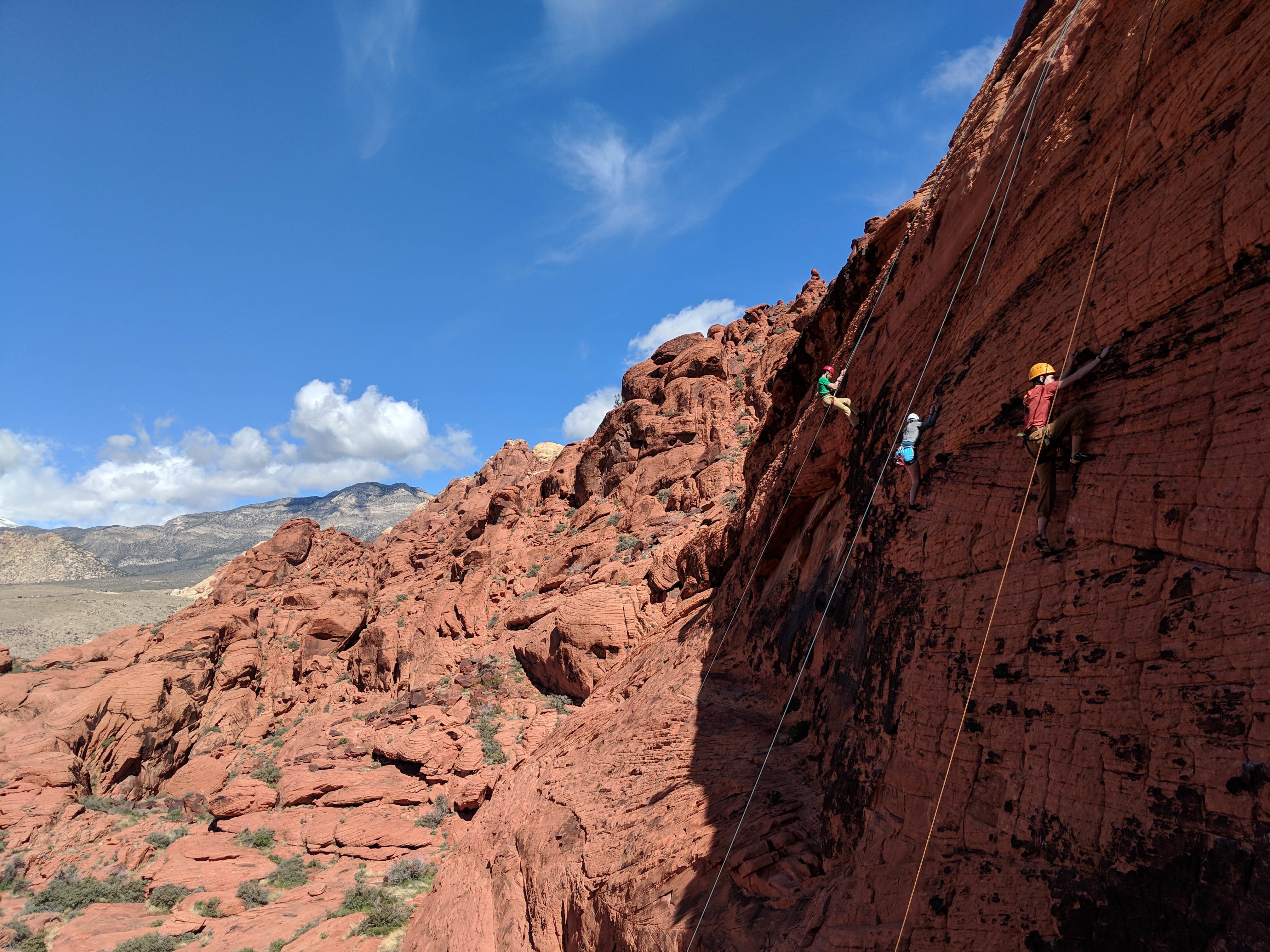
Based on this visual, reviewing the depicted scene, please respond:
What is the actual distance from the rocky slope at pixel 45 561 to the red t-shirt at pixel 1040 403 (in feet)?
522

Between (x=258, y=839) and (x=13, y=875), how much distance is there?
524cm

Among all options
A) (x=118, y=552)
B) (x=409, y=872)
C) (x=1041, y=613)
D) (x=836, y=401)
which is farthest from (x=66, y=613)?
(x=118, y=552)

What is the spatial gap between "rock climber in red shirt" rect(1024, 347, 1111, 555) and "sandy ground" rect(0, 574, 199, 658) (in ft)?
233

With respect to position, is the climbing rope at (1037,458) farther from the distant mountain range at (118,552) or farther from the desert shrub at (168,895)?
the distant mountain range at (118,552)

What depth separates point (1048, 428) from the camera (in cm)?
472

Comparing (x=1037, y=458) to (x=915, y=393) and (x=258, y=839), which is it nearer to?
(x=915, y=393)

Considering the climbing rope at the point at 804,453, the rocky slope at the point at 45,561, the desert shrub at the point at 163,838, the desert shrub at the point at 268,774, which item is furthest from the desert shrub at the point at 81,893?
the rocky slope at the point at 45,561

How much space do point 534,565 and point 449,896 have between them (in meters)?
20.8

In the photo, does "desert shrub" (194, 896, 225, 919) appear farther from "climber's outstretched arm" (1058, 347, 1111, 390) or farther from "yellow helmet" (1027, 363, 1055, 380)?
"climber's outstretched arm" (1058, 347, 1111, 390)

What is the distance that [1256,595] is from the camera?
3240mm

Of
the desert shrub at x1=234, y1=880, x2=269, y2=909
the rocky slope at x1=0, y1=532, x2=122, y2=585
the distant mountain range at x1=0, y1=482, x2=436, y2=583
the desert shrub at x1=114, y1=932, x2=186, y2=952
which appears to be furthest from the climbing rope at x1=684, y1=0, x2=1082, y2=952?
the rocky slope at x1=0, y1=532, x2=122, y2=585

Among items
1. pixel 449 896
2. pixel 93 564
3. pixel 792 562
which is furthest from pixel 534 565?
pixel 93 564

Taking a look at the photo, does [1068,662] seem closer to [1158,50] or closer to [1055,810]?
[1055,810]

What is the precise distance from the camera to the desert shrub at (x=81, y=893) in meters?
14.4
